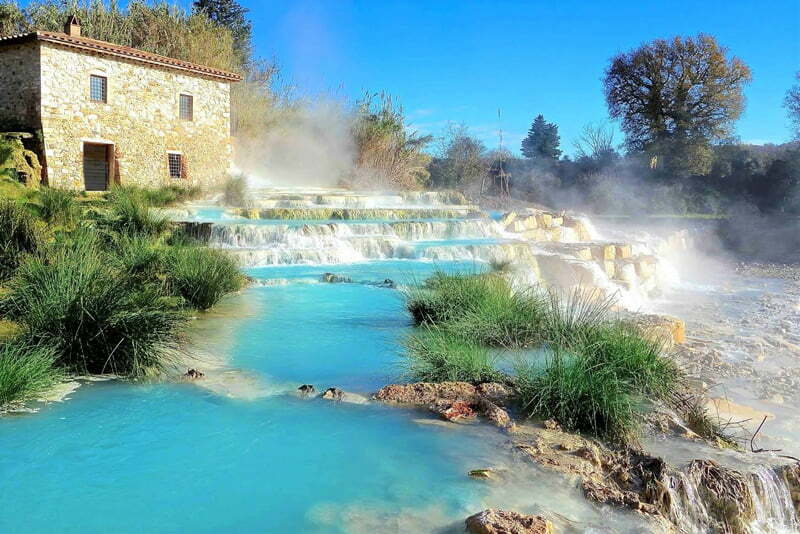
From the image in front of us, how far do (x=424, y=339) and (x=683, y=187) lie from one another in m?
24.0

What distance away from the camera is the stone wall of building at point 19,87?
1639 centimetres

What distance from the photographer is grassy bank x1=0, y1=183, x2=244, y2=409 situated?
4648mm

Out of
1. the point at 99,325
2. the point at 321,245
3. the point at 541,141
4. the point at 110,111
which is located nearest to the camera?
the point at 99,325

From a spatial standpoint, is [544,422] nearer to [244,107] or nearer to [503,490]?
[503,490]

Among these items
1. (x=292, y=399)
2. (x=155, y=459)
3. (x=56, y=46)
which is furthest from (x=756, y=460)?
(x=56, y=46)

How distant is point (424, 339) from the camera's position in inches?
215

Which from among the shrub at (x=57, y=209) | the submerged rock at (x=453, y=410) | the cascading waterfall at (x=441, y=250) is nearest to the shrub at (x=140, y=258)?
the shrub at (x=57, y=209)

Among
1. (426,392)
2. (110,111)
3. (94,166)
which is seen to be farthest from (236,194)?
(426,392)

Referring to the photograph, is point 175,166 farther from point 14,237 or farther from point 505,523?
point 505,523

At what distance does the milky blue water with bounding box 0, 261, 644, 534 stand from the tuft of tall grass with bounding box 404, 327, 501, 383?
1.06ft

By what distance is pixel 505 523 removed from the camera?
279cm

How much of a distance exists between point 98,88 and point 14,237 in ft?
38.2

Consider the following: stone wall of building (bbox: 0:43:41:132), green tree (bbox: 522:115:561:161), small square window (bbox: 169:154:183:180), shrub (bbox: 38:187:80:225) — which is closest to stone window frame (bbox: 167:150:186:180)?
small square window (bbox: 169:154:183:180)

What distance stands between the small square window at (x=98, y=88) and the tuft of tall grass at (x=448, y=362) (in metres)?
15.9
